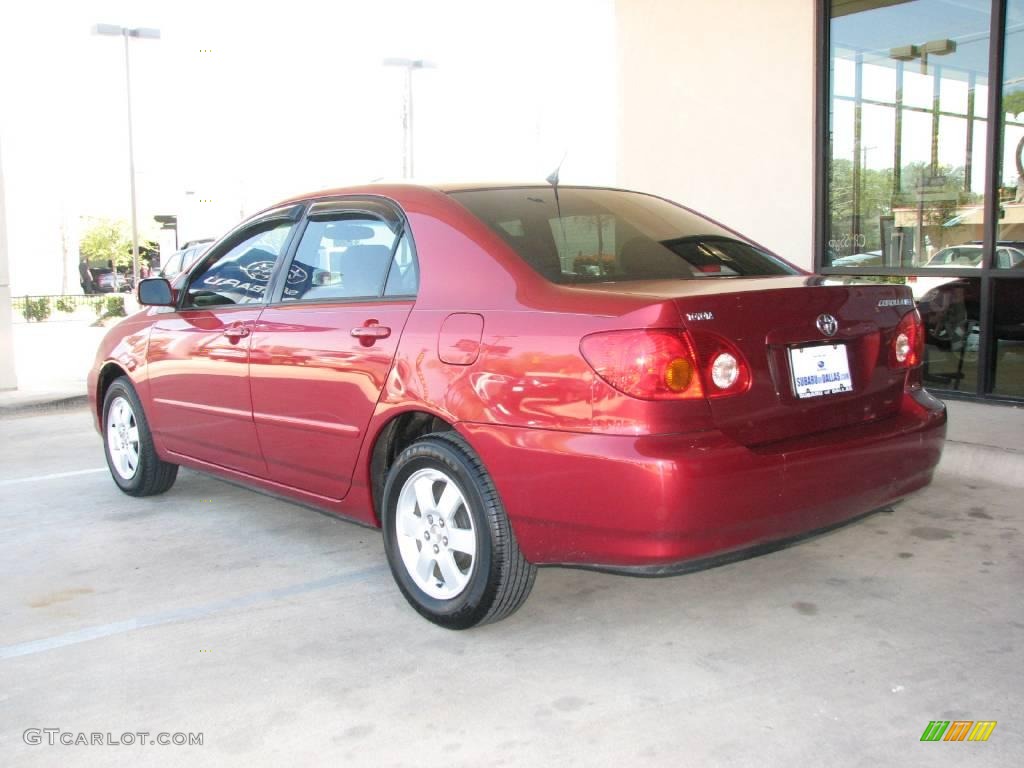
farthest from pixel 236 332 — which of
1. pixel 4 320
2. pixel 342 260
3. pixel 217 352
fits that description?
pixel 4 320

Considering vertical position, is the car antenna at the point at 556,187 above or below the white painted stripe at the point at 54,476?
above

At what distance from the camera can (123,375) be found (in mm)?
5586

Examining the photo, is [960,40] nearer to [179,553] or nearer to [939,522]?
[939,522]

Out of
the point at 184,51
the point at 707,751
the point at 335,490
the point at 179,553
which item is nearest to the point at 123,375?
the point at 179,553

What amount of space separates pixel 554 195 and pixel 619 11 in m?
6.05

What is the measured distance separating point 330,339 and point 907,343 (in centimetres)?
212

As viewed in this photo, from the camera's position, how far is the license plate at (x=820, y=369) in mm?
3232

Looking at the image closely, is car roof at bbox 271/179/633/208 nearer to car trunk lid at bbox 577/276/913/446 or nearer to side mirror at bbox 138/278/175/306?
car trunk lid at bbox 577/276/913/446

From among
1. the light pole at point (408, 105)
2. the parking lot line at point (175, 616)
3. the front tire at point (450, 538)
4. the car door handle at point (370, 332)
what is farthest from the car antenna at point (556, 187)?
the light pole at point (408, 105)

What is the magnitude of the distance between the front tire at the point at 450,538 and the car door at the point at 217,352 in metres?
1.02

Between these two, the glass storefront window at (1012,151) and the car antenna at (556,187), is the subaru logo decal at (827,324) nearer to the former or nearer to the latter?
the car antenna at (556,187)

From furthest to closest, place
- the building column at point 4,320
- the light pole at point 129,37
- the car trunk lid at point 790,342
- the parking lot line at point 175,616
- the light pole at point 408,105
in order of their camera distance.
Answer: the light pole at point 408,105 < the light pole at point 129,37 < the building column at point 4,320 < the parking lot line at point 175,616 < the car trunk lid at point 790,342

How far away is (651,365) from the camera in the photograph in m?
2.95

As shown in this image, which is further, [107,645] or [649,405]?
[107,645]
